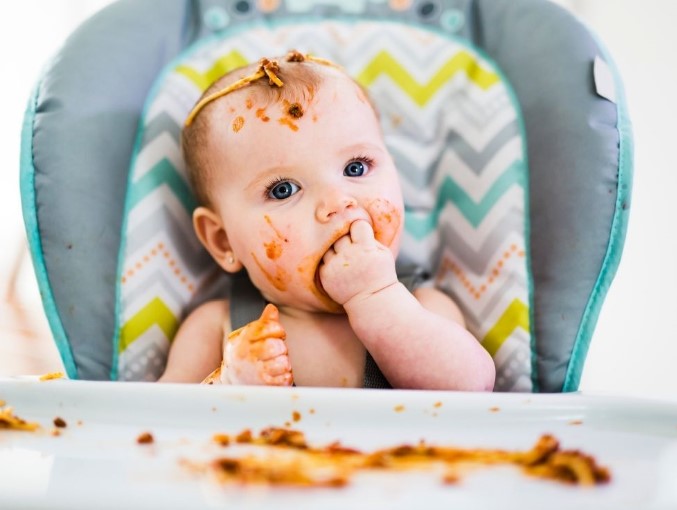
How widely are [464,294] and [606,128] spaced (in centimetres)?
28

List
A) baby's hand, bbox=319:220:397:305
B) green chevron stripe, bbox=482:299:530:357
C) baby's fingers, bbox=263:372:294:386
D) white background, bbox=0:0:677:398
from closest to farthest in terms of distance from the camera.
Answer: baby's fingers, bbox=263:372:294:386 < baby's hand, bbox=319:220:397:305 < green chevron stripe, bbox=482:299:530:357 < white background, bbox=0:0:677:398

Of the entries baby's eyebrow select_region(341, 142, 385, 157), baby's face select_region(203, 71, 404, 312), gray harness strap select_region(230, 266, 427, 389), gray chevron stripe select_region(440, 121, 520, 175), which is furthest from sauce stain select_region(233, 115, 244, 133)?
gray chevron stripe select_region(440, 121, 520, 175)

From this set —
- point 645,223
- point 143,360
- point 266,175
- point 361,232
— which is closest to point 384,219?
point 361,232

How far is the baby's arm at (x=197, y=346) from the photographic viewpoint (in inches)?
35.1

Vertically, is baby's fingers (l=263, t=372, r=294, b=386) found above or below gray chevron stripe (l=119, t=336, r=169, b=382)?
above

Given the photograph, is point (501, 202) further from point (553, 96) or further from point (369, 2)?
point (369, 2)

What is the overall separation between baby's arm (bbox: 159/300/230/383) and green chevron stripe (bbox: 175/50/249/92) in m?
0.35

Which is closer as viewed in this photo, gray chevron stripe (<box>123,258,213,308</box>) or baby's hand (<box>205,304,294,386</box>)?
baby's hand (<box>205,304,294,386</box>)

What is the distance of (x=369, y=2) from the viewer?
1085 millimetres

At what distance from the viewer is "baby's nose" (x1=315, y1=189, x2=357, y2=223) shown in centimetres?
78

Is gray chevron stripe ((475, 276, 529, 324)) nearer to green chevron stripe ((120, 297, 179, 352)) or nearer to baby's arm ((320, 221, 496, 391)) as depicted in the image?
baby's arm ((320, 221, 496, 391))

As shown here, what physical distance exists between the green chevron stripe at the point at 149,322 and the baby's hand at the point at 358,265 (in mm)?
283

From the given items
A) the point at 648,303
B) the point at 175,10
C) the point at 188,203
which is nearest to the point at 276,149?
the point at 188,203

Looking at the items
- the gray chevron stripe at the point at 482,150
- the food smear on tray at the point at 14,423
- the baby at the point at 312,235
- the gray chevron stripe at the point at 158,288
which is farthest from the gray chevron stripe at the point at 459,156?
the food smear on tray at the point at 14,423
